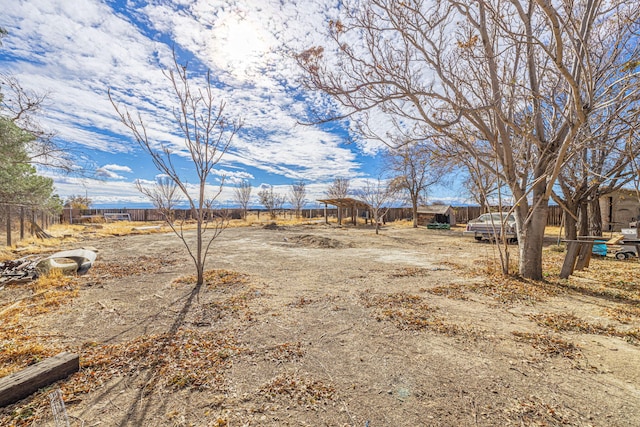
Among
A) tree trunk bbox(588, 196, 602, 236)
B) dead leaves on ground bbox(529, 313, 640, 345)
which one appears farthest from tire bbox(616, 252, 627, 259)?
dead leaves on ground bbox(529, 313, 640, 345)

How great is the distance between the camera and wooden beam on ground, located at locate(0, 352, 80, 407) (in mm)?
2033

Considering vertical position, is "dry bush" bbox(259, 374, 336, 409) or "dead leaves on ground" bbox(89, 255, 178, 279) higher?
"dry bush" bbox(259, 374, 336, 409)

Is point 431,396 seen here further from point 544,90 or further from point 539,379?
point 544,90

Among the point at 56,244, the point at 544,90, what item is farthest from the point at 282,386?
the point at 56,244

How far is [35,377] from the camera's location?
218 centimetres

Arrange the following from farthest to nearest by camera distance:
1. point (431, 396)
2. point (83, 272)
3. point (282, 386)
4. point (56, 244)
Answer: point (56, 244)
point (83, 272)
point (282, 386)
point (431, 396)

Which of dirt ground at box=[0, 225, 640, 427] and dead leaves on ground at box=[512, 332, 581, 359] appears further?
dead leaves on ground at box=[512, 332, 581, 359]

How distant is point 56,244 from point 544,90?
18151 millimetres

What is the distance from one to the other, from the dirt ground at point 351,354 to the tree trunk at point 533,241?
0.42m

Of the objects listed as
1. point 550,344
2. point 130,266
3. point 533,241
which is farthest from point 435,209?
point 550,344

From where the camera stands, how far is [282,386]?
2.23 metres

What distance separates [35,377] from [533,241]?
7415 millimetres

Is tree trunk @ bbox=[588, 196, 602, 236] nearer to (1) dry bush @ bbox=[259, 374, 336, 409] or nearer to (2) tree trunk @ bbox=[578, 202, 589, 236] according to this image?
(2) tree trunk @ bbox=[578, 202, 589, 236]

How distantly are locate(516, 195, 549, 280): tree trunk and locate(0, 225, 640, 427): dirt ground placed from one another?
16.3 inches
